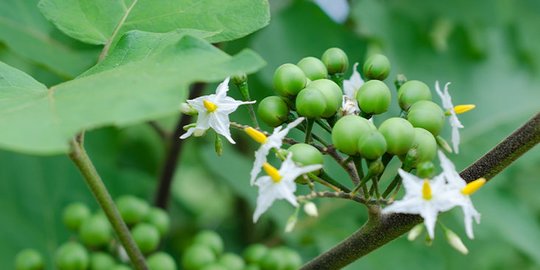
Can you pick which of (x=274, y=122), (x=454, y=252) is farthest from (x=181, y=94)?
(x=454, y=252)

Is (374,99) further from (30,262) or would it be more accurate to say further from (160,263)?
(30,262)

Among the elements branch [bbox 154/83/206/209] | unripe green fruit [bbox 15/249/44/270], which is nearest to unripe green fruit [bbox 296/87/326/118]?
unripe green fruit [bbox 15/249/44/270]

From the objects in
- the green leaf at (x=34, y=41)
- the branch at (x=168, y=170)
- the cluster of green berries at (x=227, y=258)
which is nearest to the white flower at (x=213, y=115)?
the cluster of green berries at (x=227, y=258)

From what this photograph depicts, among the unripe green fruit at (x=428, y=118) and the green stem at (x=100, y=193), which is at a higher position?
the unripe green fruit at (x=428, y=118)

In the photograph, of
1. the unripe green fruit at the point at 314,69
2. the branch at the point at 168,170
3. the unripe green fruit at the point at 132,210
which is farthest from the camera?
the branch at the point at 168,170

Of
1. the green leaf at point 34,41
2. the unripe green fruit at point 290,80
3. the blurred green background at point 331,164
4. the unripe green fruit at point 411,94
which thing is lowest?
the blurred green background at point 331,164

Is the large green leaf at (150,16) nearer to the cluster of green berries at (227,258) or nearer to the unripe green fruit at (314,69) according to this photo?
the unripe green fruit at (314,69)
